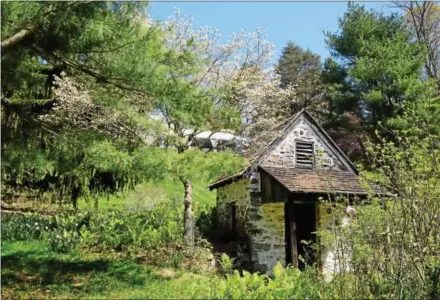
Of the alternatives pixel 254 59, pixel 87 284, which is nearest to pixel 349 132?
pixel 254 59

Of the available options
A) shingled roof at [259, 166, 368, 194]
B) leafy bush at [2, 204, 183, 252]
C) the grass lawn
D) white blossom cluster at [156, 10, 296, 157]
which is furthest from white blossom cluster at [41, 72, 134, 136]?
shingled roof at [259, 166, 368, 194]

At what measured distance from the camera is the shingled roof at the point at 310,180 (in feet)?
42.7

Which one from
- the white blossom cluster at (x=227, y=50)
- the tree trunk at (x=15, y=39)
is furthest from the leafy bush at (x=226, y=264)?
the tree trunk at (x=15, y=39)

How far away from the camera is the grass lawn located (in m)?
8.37

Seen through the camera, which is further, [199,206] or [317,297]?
[199,206]

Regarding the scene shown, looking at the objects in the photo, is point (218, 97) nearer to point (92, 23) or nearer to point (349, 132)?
point (92, 23)

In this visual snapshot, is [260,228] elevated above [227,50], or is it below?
below

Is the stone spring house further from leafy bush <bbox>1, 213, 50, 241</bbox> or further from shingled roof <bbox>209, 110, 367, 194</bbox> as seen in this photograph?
leafy bush <bbox>1, 213, 50, 241</bbox>

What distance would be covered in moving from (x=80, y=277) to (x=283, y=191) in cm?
594

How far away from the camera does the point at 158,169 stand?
24.5 ft

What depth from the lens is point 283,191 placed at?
519 inches

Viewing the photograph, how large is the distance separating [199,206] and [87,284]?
8.54 metres

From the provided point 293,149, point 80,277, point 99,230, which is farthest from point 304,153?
point 80,277

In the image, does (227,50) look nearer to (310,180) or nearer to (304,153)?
(304,153)
